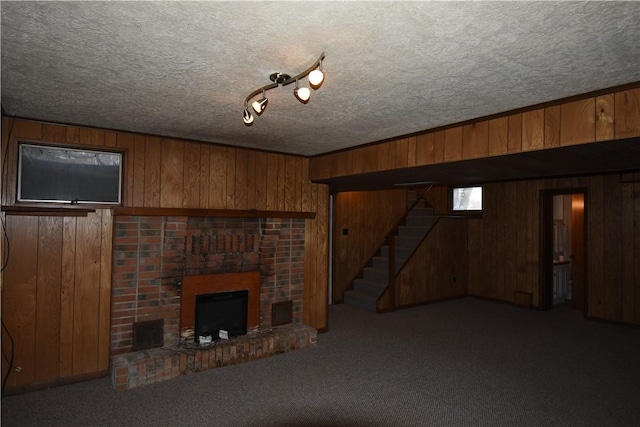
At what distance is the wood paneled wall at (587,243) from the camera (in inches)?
209

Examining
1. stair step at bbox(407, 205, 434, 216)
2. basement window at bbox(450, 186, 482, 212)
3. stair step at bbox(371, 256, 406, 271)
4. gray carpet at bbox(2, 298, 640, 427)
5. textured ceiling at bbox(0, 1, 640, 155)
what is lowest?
gray carpet at bbox(2, 298, 640, 427)

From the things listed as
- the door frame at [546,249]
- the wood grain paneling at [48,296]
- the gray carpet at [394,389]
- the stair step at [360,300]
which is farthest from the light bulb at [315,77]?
the door frame at [546,249]

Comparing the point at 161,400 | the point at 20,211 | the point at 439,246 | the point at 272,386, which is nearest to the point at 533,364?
the point at 272,386

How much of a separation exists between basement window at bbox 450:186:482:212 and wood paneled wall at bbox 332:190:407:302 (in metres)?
1.43

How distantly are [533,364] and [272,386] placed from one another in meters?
2.74

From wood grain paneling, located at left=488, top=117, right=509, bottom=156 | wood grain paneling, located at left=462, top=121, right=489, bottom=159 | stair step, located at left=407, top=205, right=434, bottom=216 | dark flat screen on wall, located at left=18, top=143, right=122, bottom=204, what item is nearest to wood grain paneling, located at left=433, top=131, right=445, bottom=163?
wood grain paneling, located at left=462, top=121, right=489, bottom=159

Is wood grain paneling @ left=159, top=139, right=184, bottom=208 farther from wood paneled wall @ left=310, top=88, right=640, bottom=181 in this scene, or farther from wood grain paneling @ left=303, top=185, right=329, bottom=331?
wood paneled wall @ left=310, top=88, right=640, bottom=181

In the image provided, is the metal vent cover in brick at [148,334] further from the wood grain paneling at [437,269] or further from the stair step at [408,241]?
the stair step at [408,241]

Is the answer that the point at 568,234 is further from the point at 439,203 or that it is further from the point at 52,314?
the point at 52,314

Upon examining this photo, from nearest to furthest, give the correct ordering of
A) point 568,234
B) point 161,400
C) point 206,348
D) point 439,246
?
point 161,400 < point 206,348 < point 439,246 < point 568,234

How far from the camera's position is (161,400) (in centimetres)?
299

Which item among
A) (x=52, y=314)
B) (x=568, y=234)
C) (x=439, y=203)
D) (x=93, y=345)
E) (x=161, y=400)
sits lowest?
(x=161, y=400)

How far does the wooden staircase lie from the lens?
6270 mm

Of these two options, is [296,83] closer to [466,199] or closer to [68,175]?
[68,175]
